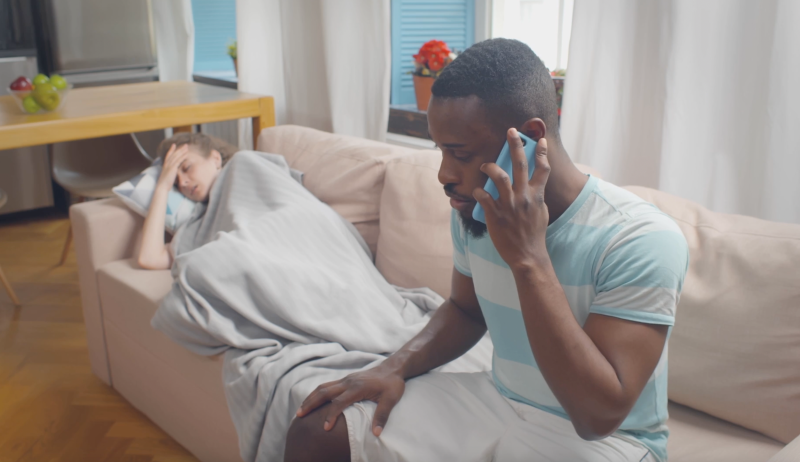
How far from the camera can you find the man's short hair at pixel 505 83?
0.90 metres

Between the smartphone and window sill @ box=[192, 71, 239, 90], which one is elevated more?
the smartphone

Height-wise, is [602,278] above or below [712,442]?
above

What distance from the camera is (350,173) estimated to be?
200 centimetres

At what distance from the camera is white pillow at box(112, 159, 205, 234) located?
208 centimetres

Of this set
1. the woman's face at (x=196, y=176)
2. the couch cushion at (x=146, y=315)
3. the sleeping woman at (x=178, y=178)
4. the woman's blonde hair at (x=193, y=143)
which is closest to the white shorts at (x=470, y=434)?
the couch cushion at (x=146, y=315)

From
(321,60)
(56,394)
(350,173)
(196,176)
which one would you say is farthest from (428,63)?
(56,394)

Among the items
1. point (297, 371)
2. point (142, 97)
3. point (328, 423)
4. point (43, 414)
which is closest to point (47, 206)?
point (142, 97)

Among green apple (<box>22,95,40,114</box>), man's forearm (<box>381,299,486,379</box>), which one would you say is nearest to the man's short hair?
man's forearm (<box>381,299,486,379</box>)

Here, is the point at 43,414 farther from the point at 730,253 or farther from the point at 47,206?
the point at 47,206

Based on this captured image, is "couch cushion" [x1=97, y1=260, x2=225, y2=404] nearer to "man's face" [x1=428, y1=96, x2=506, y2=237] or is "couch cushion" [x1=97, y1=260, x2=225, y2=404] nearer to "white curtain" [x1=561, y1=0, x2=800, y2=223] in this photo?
"man's face" [x1=428, y1=96, x2=506, y2=237]

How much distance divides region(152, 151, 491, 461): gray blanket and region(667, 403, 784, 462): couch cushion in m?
0.41

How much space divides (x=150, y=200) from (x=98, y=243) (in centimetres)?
20

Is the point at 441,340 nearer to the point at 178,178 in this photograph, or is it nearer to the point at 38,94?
the point at 178,178

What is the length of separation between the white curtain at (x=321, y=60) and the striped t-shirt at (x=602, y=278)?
74.4 inches
